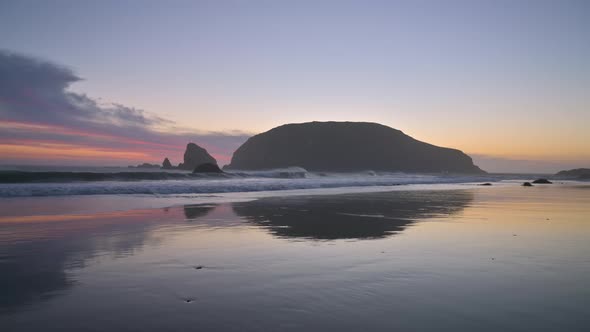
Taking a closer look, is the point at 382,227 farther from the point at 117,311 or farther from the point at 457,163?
the point at 457,163

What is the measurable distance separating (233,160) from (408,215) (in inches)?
5447

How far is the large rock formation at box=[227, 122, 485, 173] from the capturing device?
11750 cm

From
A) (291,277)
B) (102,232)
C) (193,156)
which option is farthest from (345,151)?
(291,277)

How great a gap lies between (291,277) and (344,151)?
119m

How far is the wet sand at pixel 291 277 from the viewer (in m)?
3.45

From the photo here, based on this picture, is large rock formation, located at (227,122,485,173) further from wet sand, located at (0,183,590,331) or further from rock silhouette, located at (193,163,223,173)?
wet sand, located at (0,183,590,331)

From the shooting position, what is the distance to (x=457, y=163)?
13838 centimetres

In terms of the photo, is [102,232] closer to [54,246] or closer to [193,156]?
[54,246]

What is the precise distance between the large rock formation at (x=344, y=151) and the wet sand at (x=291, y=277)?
103930mm

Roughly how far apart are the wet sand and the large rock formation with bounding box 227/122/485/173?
341 feet

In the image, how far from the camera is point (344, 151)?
122688mm

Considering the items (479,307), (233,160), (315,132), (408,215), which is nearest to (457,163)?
(315,132)

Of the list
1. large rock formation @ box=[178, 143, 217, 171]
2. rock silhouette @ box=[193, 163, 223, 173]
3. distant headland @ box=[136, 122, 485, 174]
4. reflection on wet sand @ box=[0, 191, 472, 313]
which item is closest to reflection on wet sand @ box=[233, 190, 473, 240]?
reflection on wet sand @ box=[0, 191, 472, 313]

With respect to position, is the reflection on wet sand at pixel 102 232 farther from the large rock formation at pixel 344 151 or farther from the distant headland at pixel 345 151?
the large rock formation at pixel 344 151
